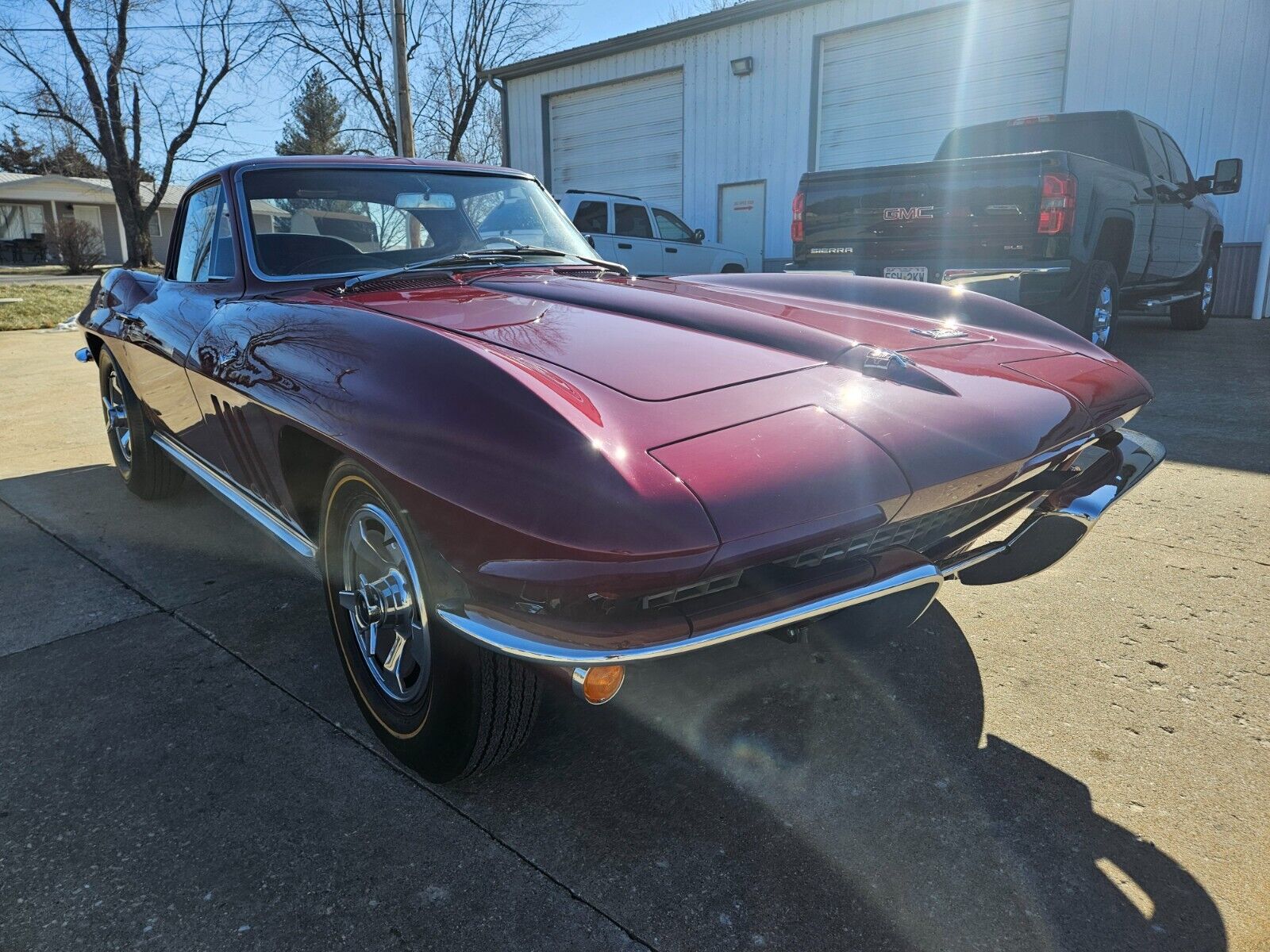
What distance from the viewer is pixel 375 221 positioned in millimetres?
2969

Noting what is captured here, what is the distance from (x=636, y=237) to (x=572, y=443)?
9767mm

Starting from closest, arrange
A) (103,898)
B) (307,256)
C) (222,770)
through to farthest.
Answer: (103,898) → (222,770) → (307,256)

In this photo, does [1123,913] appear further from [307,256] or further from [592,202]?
[592,202]

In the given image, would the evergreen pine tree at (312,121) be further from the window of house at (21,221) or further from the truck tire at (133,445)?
the truck tire at (133,445)

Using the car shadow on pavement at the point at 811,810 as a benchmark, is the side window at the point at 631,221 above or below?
above

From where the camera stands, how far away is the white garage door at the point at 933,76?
1150 centimetres

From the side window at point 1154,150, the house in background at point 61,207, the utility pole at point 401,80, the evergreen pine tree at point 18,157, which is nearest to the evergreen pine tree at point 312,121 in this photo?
the house in background at point 61,207

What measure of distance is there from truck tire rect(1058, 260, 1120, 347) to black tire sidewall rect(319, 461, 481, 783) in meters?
5.06

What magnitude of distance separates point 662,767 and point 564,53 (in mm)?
16621

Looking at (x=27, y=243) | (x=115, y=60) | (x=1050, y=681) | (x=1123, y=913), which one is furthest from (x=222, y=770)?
(x=27, y=243)

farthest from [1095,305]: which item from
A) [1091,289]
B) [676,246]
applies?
[676,246]

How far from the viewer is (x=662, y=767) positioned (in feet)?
6.40

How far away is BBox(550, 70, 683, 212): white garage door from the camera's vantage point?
601 inches

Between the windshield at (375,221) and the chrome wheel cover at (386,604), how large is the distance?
1121 mm
